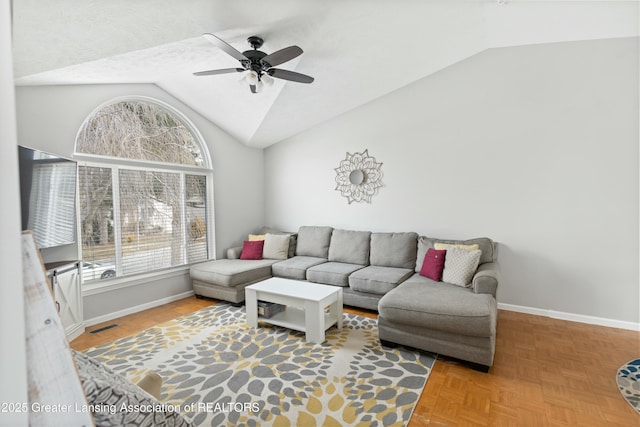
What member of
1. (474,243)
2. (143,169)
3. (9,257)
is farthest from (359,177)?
(9,257)

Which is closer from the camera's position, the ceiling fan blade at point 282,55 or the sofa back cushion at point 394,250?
the ceiling fan blade at point 282,55

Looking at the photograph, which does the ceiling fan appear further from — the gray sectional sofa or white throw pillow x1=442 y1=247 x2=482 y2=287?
white throw pillow x1=442 y1=247 x2=482 y2=287

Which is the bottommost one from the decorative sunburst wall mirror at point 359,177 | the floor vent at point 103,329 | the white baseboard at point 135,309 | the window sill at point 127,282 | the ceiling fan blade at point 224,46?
the floor vent at point 103,329

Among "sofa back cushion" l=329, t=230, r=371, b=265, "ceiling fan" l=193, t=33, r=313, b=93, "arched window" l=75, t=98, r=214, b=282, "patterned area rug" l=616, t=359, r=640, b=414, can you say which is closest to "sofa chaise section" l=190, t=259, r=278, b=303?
"arched window" l=75, t=98, r=214, b=282

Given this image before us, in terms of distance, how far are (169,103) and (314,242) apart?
276 cm

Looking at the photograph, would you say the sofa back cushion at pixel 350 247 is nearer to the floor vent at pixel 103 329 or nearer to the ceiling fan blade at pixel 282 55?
the ceiling fan blade at pixel 282 55

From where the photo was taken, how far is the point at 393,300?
2684mm

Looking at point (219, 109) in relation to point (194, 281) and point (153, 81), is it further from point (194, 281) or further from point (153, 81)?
point (194, 281)

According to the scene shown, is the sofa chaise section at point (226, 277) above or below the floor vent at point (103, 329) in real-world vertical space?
above

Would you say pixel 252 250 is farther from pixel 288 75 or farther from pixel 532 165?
pixel 532 165

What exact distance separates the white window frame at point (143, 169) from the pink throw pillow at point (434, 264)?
10.0ft

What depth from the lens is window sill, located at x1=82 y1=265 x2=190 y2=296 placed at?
3.26 m

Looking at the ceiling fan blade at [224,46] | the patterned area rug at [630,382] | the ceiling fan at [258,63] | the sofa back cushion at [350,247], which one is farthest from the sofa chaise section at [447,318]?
the ceiling fan blade at [224,46]

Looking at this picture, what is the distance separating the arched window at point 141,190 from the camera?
3.31 m
